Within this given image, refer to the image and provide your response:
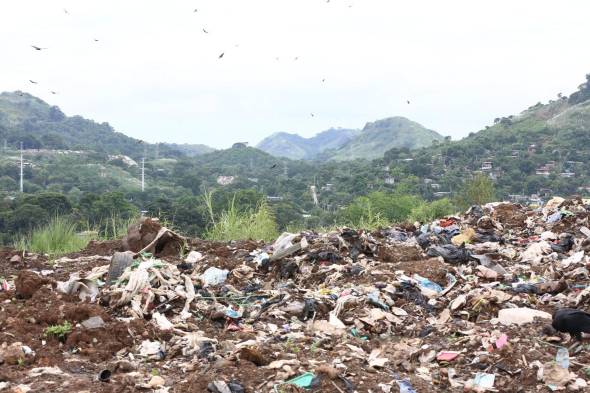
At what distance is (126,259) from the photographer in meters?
4.20

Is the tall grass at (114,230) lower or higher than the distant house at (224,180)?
higher

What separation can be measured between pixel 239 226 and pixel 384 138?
290 feet

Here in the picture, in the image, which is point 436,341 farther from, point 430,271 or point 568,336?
point 430,271

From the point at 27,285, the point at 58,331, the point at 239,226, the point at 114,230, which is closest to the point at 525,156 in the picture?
the point at 239,226

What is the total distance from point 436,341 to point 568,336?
0.67m

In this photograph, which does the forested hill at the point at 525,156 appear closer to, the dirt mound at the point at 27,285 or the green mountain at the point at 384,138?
the green mountain at the point at 384,138

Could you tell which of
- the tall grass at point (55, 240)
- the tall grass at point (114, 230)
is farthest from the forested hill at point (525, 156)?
the tall grass at point (55, 240)

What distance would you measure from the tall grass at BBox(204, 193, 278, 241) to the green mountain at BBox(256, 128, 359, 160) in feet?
391

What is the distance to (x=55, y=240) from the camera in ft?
22.2

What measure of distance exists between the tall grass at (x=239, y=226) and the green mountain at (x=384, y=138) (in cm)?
7876

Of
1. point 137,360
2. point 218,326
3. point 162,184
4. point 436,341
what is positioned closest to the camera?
point 137,360

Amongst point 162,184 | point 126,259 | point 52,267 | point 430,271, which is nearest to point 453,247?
point 430,271

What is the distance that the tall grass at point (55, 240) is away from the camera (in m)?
6.58

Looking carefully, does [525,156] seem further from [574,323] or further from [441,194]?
[574,323]
